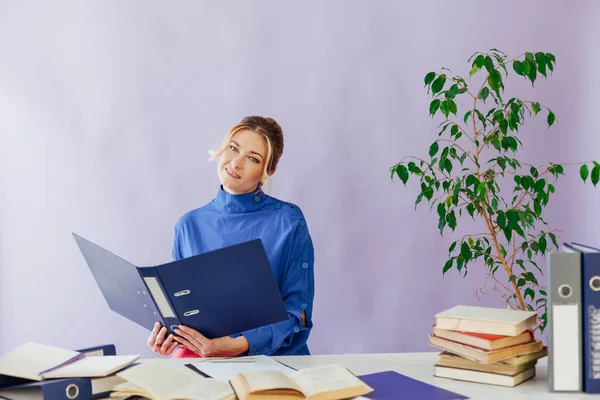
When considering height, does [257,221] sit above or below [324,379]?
above

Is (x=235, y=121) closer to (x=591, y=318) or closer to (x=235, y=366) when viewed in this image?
(x=235, y=366)


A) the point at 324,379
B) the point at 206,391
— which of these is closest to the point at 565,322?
the point at 324,379

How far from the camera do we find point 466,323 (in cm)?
152

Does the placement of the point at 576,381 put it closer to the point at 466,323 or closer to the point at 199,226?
the point at 466,323

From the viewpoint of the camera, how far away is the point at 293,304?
2145mm

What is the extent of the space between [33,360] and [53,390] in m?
0.19

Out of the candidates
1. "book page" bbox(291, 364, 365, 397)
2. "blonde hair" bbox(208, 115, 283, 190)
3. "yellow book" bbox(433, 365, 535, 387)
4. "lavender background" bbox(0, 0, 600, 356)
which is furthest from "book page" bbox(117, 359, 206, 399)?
"lavender background" bbox(0, 0, 600, 356)

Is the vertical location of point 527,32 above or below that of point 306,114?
above

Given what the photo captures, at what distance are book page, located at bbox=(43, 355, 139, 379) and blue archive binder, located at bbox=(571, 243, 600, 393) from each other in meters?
0.93

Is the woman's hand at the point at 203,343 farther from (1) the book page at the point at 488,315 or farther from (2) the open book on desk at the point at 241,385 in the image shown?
(1) the book page at the point at 488,315

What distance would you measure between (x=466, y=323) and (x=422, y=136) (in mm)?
1700

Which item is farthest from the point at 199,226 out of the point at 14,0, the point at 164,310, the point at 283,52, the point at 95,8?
the point at 14,0

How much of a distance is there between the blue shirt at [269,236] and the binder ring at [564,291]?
2.96ft

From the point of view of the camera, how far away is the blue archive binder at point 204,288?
5.34 ft
